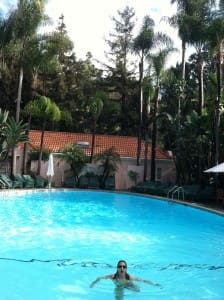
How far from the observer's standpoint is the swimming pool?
283 inches

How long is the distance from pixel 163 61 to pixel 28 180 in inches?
492

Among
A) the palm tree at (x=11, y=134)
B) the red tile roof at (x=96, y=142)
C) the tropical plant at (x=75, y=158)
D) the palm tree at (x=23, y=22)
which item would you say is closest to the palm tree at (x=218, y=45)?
the tropical plant at (x=75, y=158)

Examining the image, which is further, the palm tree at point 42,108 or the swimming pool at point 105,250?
the palm tree at point 42,108

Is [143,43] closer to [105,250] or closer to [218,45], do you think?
[218,45]

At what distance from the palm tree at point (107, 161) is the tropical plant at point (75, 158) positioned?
3.69 feet

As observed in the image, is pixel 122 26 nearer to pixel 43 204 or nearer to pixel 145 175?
pixel 145 175

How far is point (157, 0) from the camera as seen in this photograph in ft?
81.9

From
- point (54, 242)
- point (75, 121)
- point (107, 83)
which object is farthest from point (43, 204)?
point (107, 83)

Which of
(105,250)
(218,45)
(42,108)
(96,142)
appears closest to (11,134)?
(42,108)

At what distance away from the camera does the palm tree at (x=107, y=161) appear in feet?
92.3

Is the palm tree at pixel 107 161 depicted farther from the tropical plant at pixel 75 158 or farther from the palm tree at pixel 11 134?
the palm tree at pixel 11 134

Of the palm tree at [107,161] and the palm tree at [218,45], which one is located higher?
the palm tree at [218,45]

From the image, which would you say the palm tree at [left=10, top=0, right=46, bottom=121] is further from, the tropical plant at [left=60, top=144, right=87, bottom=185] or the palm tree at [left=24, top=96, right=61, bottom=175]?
the tropical plant at [left=60, top=144, right=87, bottom=185]

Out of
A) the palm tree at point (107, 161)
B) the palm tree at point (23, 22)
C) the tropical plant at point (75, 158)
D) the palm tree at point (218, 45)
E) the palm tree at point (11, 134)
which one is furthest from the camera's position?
the palm tree at point (107, 161)
